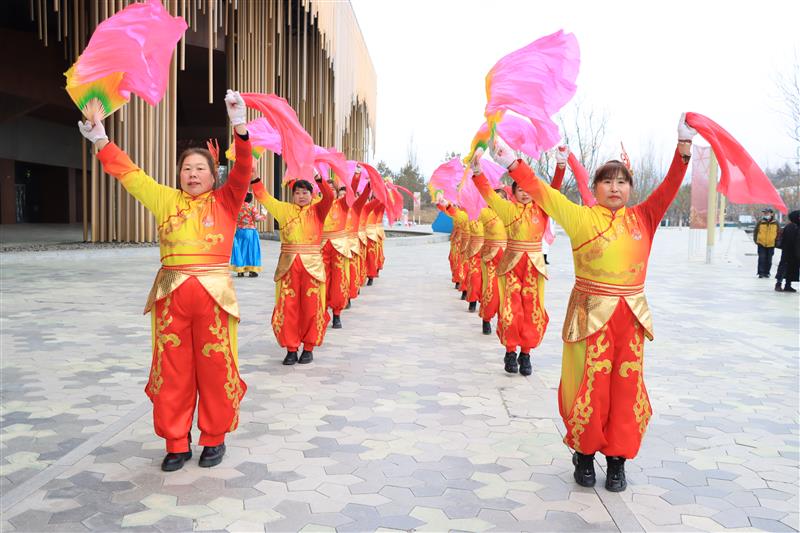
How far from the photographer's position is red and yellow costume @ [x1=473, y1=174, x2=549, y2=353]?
18.3 ft

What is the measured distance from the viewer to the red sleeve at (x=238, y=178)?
Answer: 11.2 ft

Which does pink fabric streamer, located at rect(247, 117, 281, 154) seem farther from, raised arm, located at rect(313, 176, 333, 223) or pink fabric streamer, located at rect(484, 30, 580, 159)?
pink fabric streamer, located at rect(484, 30, 580, 159)

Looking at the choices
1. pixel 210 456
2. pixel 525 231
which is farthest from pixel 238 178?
pixel 525 231

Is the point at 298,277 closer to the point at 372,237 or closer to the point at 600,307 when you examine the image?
the point at 600,307

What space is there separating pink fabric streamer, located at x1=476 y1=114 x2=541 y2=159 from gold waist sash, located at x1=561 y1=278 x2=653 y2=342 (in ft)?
3.95

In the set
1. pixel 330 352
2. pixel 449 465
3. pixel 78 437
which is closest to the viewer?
pixel 449 465

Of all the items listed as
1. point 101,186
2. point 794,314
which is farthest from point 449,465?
point 101,186

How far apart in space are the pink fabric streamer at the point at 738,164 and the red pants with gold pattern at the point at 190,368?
262 cm

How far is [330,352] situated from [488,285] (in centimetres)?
193

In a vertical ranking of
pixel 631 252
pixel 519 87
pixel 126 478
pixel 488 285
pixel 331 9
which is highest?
pixel 331 9

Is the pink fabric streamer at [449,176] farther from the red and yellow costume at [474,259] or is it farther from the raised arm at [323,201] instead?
the raised arm at [323,201]

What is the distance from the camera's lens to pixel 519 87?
356 cm

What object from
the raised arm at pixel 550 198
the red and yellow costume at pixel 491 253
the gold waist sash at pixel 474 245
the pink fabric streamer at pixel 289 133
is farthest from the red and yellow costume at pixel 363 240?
the raised arm at pixel 550 198

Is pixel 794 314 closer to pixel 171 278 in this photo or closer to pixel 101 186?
pixel 171 278
